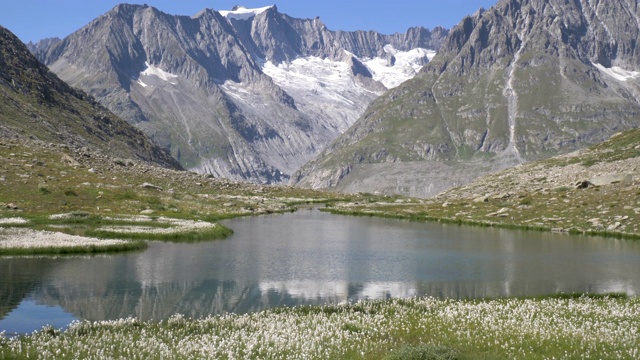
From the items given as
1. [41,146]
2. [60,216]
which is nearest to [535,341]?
[60,216]

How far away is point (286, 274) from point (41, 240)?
72.8 feet

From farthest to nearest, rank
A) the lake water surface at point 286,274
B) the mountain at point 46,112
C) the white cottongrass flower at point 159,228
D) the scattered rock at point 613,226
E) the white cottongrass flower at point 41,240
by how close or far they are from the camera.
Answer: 1. the mountain at point 46,112
2. the scattered rock at point 613,226
3. the white cottongrass flower at point 159,228
4. the white cottongrass flower at point 41,240
5. the lake water surface at point 286,274

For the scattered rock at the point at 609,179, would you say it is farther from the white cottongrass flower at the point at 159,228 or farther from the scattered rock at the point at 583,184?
the white cottongrass flower at the point at 159,228

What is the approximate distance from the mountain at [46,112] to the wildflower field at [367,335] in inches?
4431

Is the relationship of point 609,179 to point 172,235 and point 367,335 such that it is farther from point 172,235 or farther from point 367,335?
point 367,335

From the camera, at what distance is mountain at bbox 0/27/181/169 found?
139 m

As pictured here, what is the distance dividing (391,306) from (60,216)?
153 feet

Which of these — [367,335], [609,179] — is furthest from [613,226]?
[367,335]

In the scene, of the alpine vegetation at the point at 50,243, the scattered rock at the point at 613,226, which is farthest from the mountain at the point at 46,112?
the scattered rock at the point at 613,226

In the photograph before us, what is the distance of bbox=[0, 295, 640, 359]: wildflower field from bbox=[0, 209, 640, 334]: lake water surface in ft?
15.1

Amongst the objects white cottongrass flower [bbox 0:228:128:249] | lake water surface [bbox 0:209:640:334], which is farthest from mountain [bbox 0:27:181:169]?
lake water surface [bbox 0:209:640:334]

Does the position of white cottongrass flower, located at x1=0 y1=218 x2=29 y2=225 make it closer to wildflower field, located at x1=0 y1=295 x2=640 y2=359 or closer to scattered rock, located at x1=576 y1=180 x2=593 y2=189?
wildflower field, located at x1=0 y1=295 x2=640 y2=359

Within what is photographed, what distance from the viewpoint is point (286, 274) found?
43.2 meters

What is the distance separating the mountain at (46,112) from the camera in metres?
139
